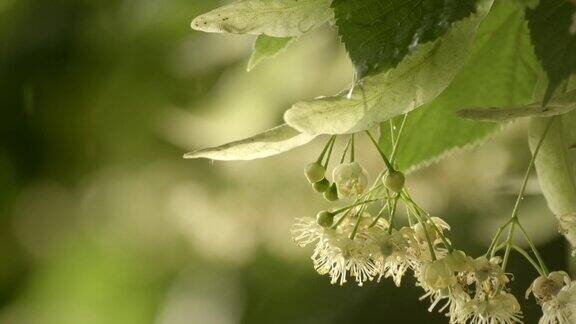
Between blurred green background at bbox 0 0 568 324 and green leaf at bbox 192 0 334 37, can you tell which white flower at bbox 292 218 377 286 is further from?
blurred green background at bbox 0 0 568 324

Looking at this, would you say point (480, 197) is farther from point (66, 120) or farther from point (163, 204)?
point (66, 120)

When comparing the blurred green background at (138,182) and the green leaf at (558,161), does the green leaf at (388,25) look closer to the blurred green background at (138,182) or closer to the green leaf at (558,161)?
the green leaf at (558,161)

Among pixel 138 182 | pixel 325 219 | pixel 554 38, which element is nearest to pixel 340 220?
pixel 325 219

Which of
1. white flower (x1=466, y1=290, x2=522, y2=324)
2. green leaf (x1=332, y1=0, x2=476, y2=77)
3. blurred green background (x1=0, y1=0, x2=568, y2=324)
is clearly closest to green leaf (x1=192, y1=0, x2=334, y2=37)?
green leaf (x1=332, y1=0, x2=476, y2=77)

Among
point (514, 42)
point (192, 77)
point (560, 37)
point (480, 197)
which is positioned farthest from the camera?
point (192, 77)

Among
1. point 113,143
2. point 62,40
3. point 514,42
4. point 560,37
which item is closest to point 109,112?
point 113,143

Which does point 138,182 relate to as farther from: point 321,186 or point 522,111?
point 522,111
